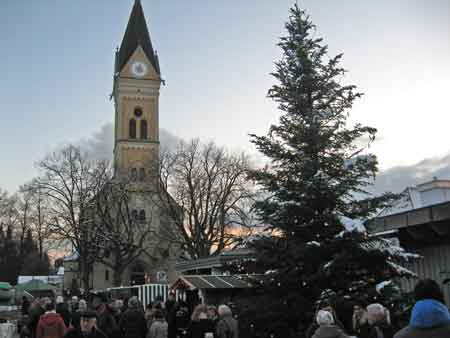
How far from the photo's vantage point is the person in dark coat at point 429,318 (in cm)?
412

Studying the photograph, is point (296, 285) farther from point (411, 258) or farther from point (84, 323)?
point (84, 323)

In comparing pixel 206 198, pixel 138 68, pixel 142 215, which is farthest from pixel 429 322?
pixel 138 68

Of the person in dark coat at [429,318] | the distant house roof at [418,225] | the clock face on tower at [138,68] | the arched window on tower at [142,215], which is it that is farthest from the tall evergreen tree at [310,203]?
the clock face on tower at [138,68]

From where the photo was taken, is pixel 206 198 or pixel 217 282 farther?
pixel 206 198

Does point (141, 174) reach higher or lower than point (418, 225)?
higher

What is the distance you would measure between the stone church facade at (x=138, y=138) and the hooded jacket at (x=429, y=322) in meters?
44.9

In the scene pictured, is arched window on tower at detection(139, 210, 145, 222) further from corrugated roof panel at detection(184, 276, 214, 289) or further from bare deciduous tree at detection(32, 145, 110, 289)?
corrugated roof panel at detection(184, 276, 214, 289)

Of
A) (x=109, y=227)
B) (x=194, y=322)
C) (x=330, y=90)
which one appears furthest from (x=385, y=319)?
(x=109, y=227)

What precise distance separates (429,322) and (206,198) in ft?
128

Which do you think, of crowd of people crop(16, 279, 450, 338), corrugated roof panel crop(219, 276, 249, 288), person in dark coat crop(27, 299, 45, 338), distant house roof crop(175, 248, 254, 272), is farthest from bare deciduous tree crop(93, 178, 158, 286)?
person in dark coat crop(27, 299, 45, 338)

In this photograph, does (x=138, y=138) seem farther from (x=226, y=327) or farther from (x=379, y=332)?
(x=379, y=332)

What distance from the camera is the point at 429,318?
13.6 feet

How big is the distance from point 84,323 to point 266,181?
7502 mm

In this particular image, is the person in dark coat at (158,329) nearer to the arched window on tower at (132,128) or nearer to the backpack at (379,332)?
the backpack at (379,332)
